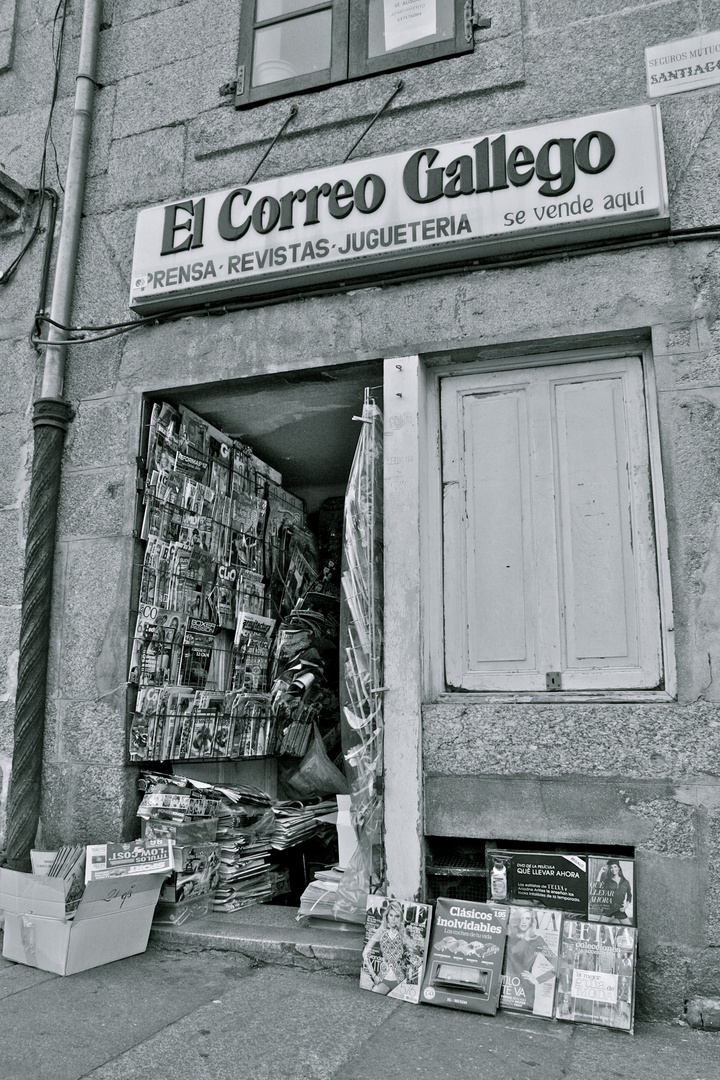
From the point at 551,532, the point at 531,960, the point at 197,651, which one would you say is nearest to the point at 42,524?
the point at 197,651

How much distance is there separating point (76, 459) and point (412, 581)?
2.12 metres

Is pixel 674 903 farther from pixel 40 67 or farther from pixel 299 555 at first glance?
pixel 40 67

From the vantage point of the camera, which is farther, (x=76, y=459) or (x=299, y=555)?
(x=299, y=555)

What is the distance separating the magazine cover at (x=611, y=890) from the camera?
3412 millimetres

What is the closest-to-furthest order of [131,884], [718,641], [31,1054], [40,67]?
[31,1054] < [718,641] < [131,884] < [40,67]

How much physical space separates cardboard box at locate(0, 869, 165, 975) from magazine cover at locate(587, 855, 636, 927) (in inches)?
77.7

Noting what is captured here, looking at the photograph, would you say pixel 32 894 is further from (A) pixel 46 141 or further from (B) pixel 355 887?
(A) pixel 46 141

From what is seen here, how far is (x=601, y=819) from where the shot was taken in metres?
3.55

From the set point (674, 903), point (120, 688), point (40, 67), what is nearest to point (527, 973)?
point (674, 903)

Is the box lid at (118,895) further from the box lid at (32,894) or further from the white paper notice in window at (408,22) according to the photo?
the white paper notice in window at (408,22)

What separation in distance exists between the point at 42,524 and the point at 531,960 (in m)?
3.26

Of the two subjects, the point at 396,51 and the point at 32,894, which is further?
the point at 396,51

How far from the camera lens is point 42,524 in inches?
184

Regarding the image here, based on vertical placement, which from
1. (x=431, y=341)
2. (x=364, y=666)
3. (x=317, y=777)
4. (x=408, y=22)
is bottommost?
(x=317, y=777)
